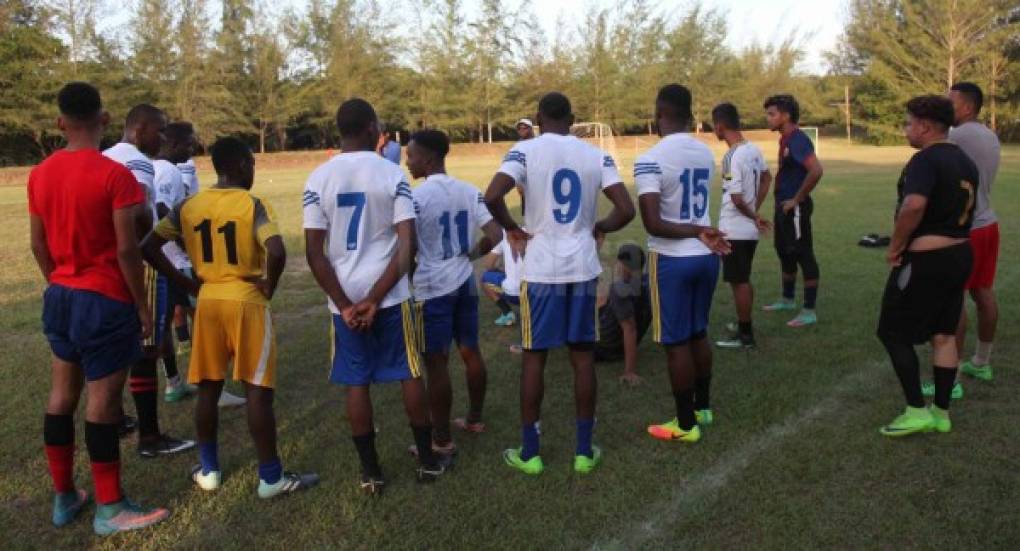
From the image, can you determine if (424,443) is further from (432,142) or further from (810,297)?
(810,297)

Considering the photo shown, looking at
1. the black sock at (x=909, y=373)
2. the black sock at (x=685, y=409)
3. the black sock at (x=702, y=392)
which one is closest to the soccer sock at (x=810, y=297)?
the black sock at (x=909, y=373)

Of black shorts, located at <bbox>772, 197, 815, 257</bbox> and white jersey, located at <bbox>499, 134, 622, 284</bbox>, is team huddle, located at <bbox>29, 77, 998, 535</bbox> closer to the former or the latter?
white jersey, located at <bbox>499, 134, 622, 284</bbox>

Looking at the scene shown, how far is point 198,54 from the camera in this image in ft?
156

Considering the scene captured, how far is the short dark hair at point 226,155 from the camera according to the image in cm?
374

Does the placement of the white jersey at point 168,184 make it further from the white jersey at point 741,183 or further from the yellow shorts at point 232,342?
the white jersey at point 741,183

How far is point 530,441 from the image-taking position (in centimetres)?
406

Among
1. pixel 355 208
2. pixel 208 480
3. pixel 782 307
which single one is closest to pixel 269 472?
pixel 208 480

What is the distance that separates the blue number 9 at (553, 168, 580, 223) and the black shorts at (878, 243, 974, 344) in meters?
2.12

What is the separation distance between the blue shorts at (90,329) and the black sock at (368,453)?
1.24 meters

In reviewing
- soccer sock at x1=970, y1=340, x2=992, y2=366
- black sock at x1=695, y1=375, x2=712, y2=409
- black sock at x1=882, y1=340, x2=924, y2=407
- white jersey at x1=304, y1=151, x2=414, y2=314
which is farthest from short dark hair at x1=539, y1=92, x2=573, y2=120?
soccer sock at x1=970, y1=340, x2=992, y2=366

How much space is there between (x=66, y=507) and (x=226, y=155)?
2002 mm

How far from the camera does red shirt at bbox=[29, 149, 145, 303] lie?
3.37 meters

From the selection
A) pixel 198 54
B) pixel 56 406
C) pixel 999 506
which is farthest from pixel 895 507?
pixel 198 54

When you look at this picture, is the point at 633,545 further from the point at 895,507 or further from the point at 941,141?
the point at 941,141
